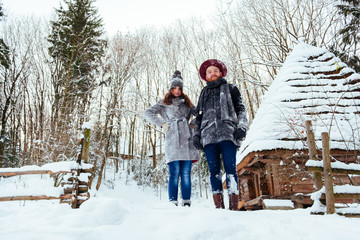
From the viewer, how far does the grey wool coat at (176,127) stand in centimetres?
356

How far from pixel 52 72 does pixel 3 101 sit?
4.34 meters

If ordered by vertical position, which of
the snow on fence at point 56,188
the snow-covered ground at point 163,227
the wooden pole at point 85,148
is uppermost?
the wooden pole at point 85,148

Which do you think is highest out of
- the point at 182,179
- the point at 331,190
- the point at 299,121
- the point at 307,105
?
the point at 307,105

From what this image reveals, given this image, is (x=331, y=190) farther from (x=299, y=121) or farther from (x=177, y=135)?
(x=299, y=121)

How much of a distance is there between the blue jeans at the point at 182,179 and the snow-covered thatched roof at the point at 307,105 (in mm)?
2528

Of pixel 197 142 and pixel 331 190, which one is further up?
pixel 197 142

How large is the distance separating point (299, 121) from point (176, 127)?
353 cm

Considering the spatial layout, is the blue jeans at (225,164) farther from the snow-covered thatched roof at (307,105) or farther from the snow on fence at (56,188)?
the snow on fence at (56,188)

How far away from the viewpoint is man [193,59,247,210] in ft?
10.00

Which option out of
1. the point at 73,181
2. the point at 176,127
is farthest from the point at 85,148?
the point at 176,127

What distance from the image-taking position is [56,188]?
207 inches

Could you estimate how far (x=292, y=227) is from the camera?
208 centimetres

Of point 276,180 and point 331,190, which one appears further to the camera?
point 276,180

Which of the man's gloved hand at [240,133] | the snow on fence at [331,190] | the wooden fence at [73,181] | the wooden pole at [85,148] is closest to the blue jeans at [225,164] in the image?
the man's gloved hand at [240,133]
